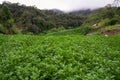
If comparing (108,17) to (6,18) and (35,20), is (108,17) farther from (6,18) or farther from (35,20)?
(35,20)

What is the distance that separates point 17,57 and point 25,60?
0.30m

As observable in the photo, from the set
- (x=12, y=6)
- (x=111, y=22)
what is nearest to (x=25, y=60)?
(x=111, y=22)

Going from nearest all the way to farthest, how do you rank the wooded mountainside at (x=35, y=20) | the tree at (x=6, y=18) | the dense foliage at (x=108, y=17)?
1. the dense foliage at (x=108, y=17)
2. the wooded mountainside at (x=35, y=20)
3. the tree at (x=6, y=18)

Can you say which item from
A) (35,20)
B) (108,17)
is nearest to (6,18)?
(108,17)

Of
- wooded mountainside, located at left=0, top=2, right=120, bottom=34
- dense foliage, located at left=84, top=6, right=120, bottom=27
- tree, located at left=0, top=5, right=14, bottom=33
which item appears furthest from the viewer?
tree, located at left=0, top=5, right=14, bottom=33

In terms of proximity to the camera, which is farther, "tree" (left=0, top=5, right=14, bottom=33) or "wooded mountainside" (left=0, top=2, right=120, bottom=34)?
"tree" (left=0, top=5, right=14, bottom=33)

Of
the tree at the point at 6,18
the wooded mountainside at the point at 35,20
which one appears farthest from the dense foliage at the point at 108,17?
the tree at the point at 6,18

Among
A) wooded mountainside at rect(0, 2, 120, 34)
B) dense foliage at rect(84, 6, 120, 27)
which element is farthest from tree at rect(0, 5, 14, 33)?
dense foliage at rect(84, 6, 120, 27)

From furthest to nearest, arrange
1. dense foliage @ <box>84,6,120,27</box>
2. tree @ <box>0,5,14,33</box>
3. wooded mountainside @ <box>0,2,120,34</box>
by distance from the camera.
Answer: tree @ <box>0,5,14,33</box> < wooded mountainside @ <box>0,2,120,34</box> < dense foliage @ <box>84,6,120,27</box>

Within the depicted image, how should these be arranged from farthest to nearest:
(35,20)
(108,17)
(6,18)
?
(35,20) → (108,17) → (6,18)

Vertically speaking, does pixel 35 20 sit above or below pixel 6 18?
below

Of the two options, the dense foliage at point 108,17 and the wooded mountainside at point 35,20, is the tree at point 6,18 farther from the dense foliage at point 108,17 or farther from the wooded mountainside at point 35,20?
the dense foliage at point 108,17

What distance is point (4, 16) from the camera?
160 feet

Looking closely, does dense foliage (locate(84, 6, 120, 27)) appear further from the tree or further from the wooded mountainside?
the tree
